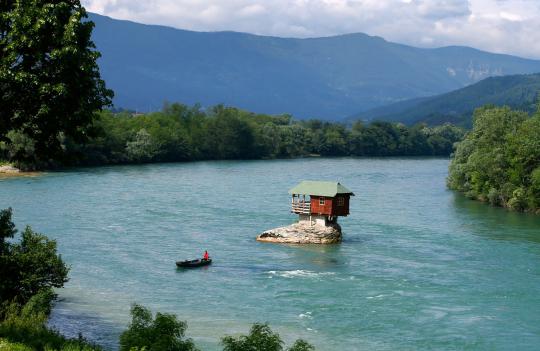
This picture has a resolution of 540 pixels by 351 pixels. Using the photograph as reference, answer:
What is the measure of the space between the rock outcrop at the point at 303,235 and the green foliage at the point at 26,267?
25753mm

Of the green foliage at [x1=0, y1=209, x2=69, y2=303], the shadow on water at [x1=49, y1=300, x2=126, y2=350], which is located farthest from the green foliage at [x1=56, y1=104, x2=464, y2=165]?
the green foliage at [x1=0, y1=209, x2=69, y2=303]

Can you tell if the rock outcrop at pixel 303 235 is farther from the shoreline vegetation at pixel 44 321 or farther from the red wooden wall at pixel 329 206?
the shoreline vegetation at pixel 44 321

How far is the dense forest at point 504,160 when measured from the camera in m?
86.9

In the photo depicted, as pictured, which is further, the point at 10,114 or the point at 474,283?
the point at 474,283

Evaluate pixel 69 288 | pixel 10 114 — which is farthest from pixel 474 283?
pixel 10 114

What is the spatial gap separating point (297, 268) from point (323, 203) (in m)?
12.8

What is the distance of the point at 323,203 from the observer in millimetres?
64812

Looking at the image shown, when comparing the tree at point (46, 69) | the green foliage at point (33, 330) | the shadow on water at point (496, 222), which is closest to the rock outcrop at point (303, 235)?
the shadow on water at point (496, 222)

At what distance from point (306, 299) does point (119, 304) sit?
1113 cm

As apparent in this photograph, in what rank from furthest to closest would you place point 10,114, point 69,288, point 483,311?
point 69,288 < point 483,311 < point 10,114

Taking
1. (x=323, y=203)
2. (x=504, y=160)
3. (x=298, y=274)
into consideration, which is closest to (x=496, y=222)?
(x=504, y=160)

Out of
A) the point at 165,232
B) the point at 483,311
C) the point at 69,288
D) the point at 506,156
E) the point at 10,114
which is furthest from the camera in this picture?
the point at 506,156

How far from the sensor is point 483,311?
4212 centimetres

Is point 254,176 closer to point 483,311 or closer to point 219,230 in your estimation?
point 219,230
